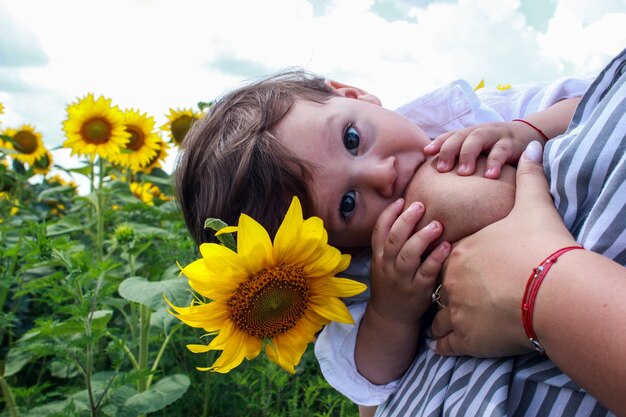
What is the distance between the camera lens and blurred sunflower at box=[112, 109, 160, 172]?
10.7 ft

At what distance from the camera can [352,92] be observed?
59.4 inches

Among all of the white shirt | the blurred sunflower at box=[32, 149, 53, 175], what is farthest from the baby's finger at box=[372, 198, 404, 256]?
the blurred sunflower at box=[32, 149, 53, 175]

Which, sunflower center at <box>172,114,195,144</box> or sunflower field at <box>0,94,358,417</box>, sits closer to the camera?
sunflower field at <box>0,94,358,417</box>

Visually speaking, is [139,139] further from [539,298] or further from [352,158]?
[539,298]

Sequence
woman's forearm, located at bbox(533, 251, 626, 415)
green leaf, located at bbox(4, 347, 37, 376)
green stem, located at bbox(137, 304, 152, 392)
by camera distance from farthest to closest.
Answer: green leaf, located at bbox(4, 347, 37, 376), green stem, located at bbox(137, 304, 152, 392), woman's forearm, located at bbox(533, 251, 626, 415)

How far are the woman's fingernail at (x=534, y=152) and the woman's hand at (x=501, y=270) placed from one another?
0.02 meters

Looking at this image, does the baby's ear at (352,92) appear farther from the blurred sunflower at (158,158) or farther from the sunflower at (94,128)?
the blurred sunflower at (158,158)

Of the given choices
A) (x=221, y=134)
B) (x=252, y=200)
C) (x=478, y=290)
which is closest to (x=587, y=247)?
(x=478, y=290)

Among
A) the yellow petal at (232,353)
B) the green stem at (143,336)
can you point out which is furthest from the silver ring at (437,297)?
the green stem at (143,336)

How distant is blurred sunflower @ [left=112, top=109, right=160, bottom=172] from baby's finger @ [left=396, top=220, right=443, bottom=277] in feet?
7.85

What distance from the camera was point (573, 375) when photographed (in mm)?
756

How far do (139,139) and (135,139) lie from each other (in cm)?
2

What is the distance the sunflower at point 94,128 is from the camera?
307 cm

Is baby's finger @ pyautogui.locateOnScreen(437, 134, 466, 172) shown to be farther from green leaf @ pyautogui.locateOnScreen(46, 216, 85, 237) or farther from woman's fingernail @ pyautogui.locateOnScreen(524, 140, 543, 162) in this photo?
green leaf @ pyautogui.locateOnScreen(46, 216, 85, 237)
